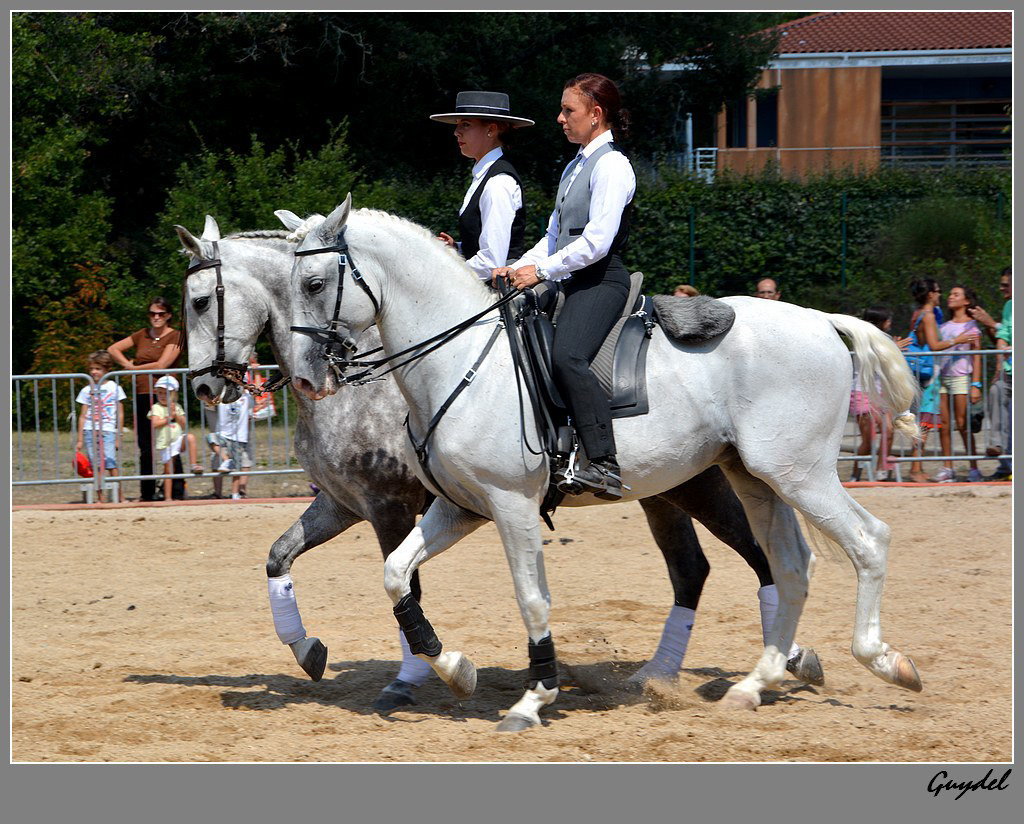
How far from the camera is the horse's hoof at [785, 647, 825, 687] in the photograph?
19.5ft

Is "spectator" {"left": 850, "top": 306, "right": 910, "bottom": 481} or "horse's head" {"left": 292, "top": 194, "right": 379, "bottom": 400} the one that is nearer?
"horse's head" {"left": 292, "top": 194, "right": 379, "bottom": 400}

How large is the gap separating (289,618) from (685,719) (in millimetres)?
1983

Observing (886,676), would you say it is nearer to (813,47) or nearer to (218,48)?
(218,48)

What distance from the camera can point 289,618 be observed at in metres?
5.91

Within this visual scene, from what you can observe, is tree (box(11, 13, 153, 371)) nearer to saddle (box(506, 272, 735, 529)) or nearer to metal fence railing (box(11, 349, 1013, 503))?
metal fence railing (box(11, 349, 1013, 503))

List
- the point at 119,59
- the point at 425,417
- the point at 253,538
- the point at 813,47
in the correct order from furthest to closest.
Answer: the point at 813,47, the point at 119,59, the point at 253,538, the point at 425,417

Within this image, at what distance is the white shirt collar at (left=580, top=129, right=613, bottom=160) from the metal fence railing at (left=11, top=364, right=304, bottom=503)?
635 cm

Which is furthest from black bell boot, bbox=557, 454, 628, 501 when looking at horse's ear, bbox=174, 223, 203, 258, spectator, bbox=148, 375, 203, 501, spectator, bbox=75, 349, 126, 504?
spectator, bbox=75, 349, 126, 504

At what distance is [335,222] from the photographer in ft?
17.1

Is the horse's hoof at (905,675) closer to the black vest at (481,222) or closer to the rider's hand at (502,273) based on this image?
the rider's hand at (502,273)

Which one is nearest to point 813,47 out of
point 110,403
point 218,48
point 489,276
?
point 218,48

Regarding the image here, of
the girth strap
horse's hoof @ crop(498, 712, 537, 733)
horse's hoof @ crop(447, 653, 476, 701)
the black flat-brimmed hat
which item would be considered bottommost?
horse's hoof @ crop(498, 712, 537, 733)

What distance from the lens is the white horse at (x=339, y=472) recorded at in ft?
18.2

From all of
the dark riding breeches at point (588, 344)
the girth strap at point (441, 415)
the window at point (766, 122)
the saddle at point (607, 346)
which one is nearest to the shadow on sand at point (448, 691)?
the saddle at point (607, 346)
